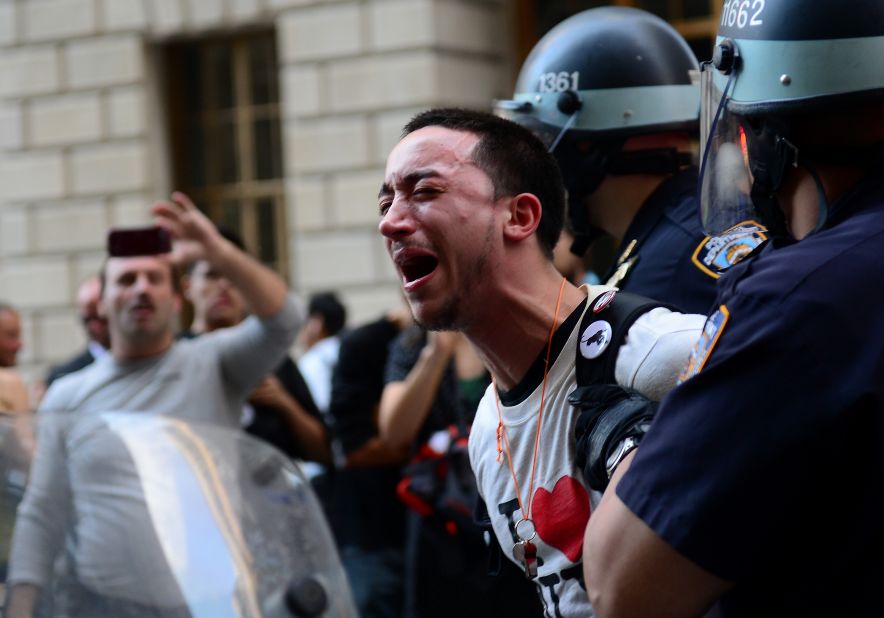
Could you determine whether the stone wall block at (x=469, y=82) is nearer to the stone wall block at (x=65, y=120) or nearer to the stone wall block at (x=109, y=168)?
the stone wall block at (x=109, y=168)

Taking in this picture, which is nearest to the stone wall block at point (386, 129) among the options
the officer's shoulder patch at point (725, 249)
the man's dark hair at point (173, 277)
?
the man's dark hair at point (173, 277)

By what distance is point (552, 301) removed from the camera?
2.43 metres

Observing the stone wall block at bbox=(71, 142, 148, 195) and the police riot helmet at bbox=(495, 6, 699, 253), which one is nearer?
the police riot helmet at bbox=(495, 6, 699, 253)

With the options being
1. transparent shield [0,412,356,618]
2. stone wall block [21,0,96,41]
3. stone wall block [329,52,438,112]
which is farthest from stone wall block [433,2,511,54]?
transparent shield [0,412,356,618]

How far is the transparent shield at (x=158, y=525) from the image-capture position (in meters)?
2.99

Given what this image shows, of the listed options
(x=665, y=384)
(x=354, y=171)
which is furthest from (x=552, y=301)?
(x=354, y=171)

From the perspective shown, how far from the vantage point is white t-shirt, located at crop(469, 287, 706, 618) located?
Result: 2.20 m

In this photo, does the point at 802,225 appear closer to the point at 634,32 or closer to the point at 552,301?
the point at 552,301

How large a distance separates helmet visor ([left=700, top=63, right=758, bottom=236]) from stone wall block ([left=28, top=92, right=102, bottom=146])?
1062 cm

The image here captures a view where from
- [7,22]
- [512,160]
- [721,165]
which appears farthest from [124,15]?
[721,165]

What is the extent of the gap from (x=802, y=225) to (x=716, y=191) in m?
0.36

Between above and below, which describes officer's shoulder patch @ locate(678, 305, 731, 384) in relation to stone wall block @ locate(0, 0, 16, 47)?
below

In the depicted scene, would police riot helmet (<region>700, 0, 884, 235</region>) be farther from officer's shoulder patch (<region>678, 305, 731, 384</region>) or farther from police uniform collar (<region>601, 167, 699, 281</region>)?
police uniform collar (<region>601, 167, 699, 281</region>)

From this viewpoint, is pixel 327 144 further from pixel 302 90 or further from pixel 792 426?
pixel 792 426
